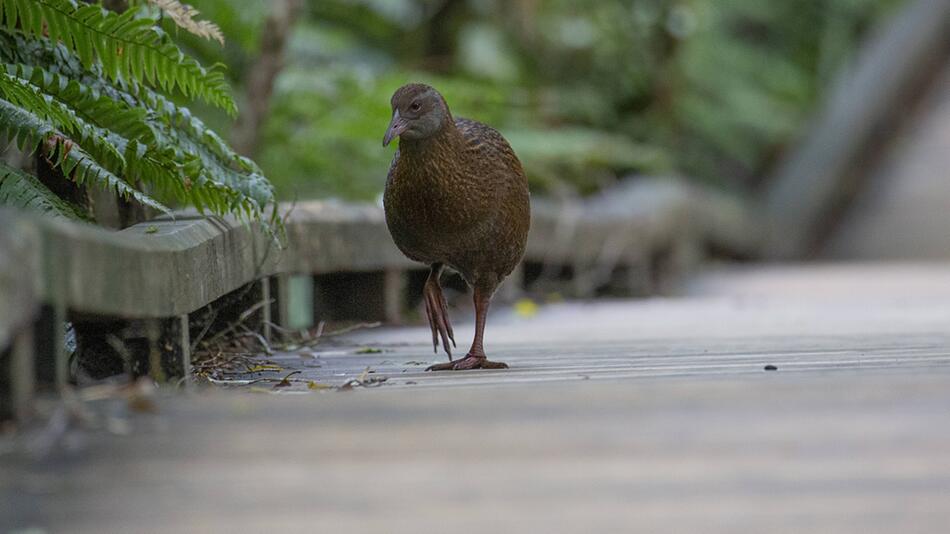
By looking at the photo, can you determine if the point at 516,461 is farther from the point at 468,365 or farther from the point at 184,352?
the point at 468,365

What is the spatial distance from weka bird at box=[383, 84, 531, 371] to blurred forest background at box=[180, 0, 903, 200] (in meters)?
2.26

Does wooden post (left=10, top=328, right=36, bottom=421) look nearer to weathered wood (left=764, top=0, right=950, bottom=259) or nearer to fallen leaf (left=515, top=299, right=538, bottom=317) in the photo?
fallen leaf (left=515, top=299, right=538, bottom=317)

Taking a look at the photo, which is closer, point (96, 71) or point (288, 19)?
point (96, 71)

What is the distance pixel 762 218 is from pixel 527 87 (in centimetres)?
486

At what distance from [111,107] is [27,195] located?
0.51 metres

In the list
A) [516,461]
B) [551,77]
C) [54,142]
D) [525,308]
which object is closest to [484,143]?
[54,142]

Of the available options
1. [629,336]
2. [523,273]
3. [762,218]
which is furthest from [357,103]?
[762,218]

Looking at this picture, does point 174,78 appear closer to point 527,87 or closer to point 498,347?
point 498,347

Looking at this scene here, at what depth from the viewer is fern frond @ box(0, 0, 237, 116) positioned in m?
4.33

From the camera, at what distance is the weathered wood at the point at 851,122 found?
18.0m

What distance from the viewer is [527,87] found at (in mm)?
14398

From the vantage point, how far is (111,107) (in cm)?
454

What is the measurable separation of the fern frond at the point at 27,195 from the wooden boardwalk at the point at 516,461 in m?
1.35

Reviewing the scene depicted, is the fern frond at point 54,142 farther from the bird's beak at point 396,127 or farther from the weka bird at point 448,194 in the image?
the weka bird at point 448,194
